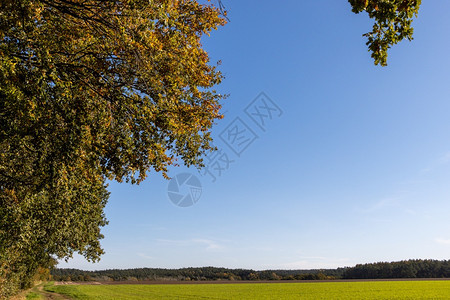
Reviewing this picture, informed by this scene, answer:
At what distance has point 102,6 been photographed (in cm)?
902

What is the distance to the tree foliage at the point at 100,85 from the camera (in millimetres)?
8062

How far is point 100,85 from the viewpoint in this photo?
10070 millimetres

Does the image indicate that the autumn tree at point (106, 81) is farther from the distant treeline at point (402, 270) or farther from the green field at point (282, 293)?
the distant treeline at point (402, 270)

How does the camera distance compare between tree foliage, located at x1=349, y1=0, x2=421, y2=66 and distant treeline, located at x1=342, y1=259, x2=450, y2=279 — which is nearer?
tree foliage, located at x1=349, y1=0, x2=421, y2=66

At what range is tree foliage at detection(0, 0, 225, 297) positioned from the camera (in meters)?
8.06

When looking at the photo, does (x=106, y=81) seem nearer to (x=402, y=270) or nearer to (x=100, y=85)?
(x=100, y=85)

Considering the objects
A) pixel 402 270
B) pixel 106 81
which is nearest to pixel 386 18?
pixel 106 81

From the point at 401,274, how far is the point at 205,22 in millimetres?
144437

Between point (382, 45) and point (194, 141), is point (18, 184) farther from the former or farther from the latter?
point (382, 45)

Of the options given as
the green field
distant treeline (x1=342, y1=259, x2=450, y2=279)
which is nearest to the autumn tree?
the green field

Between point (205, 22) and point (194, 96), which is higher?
point (205, 22)

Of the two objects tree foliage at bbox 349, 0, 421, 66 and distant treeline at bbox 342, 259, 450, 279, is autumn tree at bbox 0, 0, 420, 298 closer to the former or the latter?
tree foliage at bbox 349, 0, 421, 66

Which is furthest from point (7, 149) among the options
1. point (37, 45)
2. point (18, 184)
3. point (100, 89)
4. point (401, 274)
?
point (401, 274)

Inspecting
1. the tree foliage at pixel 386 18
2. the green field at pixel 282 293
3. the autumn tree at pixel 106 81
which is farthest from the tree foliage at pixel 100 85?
the green field at pixel 282 293
